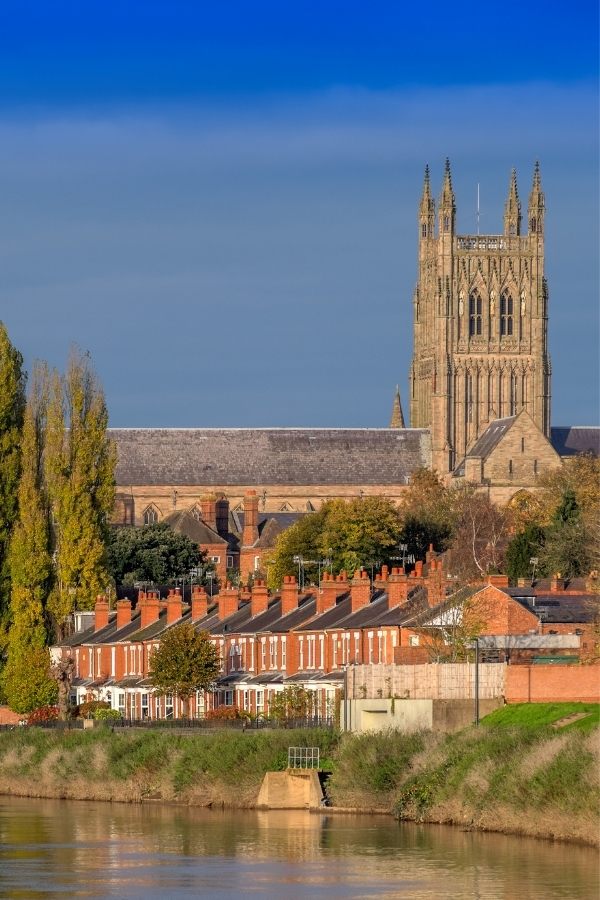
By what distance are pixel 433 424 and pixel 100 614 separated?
94602 mm

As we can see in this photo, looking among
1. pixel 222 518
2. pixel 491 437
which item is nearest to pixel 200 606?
pixel 222 518

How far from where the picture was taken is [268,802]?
2324 inches

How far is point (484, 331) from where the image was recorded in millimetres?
186250

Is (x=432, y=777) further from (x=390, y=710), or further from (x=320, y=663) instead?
(x=320, y=663)

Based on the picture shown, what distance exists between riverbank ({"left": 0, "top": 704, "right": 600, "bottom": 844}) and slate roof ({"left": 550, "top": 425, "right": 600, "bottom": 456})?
117m

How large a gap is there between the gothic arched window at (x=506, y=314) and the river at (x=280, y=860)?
13053 cm

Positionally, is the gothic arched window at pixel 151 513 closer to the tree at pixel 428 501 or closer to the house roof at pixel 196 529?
the house roof at pixel 196 529

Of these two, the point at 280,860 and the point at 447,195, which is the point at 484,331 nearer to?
the point at 447,195

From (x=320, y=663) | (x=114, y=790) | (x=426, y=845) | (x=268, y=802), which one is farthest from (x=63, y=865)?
(x=320, y=663)

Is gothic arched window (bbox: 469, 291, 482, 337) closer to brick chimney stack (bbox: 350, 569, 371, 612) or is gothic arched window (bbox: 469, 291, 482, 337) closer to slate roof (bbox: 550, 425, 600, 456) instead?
slate roof (bbox: 550, 425, 600, 456)

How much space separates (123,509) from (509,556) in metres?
→ 79.6

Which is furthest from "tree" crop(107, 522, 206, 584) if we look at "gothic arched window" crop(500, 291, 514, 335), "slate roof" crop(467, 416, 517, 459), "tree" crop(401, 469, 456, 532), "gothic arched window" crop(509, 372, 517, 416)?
"gothic arched window" crop(500, 291, 514, 335)

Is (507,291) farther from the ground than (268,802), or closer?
farther from the ground

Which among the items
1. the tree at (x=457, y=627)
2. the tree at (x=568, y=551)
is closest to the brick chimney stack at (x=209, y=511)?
the tree at (x=568, y=551)
